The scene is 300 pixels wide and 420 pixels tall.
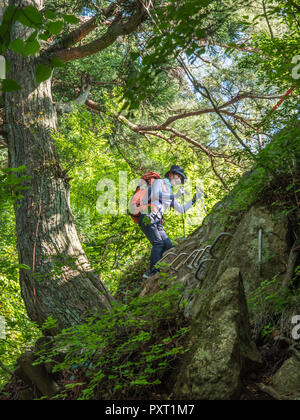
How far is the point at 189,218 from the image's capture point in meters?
8.41

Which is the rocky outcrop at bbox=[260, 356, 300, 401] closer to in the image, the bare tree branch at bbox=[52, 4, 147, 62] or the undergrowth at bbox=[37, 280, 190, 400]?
the undergrowth at bbox=[37, 280, 190, 400]

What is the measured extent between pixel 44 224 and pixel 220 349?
3018 mm

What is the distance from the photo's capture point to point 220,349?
6.81 ft

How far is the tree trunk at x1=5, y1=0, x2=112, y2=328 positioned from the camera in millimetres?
4102

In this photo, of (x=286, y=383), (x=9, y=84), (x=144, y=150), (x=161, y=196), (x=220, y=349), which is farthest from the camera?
(x=144, y=150)

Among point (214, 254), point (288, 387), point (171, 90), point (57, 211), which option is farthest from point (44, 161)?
point (171, 90)

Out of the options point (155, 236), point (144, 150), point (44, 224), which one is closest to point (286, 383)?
point (44, 224)

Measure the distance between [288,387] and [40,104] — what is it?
4.80m

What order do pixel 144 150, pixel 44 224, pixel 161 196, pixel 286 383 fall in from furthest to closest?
1. pixel 144 150
2. pixel 161 196
3. pixel 44 224
4. pixel 286 383

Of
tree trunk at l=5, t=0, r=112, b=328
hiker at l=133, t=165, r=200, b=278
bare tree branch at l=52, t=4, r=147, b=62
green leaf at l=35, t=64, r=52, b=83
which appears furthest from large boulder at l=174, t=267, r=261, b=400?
bare tree branch at l=52, t=4, r=147, b=62

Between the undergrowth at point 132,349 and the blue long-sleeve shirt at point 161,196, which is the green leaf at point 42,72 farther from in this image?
the blue long-sleeve shirt at point 161,196

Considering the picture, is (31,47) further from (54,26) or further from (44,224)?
(44,224)

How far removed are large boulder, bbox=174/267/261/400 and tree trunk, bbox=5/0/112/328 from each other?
2022 mm
